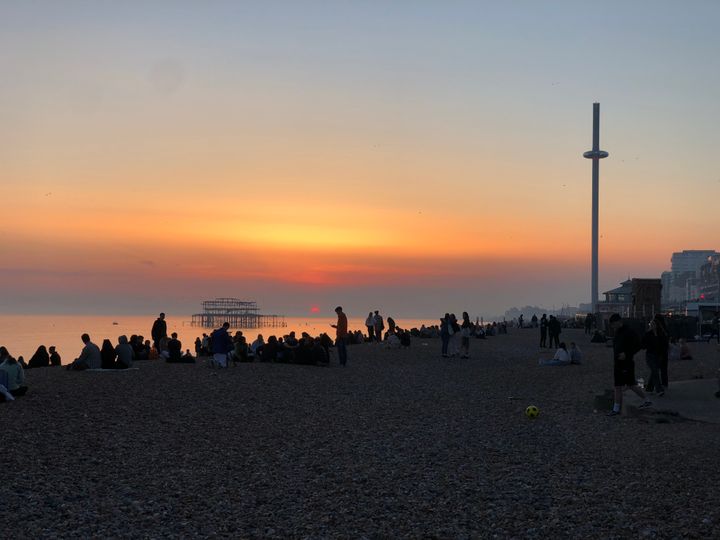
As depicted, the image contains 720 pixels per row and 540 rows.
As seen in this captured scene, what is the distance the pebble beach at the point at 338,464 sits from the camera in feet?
25.9

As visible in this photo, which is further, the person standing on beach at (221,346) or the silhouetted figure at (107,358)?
the person standing on beach at (221,346)

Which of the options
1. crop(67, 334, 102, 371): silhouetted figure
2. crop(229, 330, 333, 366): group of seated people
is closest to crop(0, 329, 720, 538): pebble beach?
crop(67, 334, 102, 371): silhouetted figure

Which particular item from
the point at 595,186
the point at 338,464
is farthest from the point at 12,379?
the point at 595,186

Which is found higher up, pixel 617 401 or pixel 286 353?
pixel 286 353

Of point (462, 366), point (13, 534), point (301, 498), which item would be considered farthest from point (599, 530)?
point (462, 366)

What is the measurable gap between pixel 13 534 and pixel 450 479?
5256 mm

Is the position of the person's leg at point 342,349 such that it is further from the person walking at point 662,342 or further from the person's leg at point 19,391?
the person's leg at point 19,391

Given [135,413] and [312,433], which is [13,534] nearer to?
[312,433]

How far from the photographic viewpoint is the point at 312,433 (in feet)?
44.9

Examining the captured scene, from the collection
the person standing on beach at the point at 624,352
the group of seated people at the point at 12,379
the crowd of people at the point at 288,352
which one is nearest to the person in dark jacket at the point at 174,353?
the crowd of people at the point at 288,352

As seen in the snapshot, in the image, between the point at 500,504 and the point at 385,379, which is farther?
the point at 385,379

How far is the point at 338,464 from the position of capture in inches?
432

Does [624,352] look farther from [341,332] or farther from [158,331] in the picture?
[158,331]

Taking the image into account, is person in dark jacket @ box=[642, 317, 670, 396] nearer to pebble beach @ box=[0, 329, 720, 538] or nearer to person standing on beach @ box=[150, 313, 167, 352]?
pebble beach @ box=[0, 329, 720, 538]
